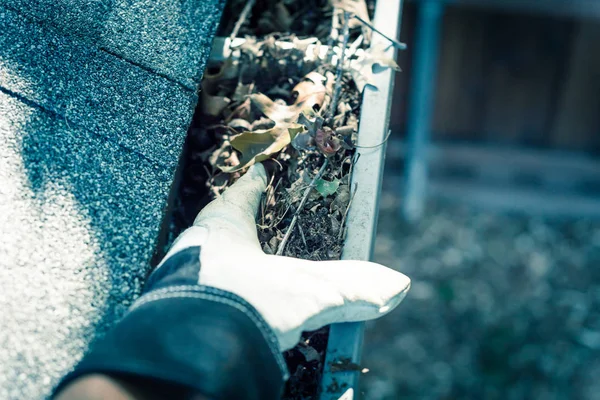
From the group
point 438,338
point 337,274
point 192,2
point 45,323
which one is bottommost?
point 438,338

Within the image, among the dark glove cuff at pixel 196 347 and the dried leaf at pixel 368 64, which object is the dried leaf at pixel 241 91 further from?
the dark glove cuff at pixel 196 347

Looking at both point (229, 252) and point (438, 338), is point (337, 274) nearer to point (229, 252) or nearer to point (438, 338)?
point (229, 252)

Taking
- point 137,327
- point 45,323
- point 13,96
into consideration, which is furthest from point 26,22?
point 137,327

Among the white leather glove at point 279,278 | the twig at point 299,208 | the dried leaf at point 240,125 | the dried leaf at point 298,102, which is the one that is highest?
the dried leaf at point 298,102

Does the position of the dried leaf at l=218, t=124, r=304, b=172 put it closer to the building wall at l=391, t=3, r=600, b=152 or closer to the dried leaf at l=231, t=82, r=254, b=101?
the dried leaf at l=231, t=82, r=254, b=101

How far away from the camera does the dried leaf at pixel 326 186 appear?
127 centimetres

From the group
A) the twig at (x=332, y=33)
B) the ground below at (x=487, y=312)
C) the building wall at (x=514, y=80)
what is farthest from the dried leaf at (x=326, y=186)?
the building wall at (x=514, y=80)

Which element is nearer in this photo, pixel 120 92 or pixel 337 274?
pixel 337 274

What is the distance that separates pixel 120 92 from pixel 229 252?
0.49 metres

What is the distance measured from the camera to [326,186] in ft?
4.17

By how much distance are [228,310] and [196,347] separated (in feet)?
0.31

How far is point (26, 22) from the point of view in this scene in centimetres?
131

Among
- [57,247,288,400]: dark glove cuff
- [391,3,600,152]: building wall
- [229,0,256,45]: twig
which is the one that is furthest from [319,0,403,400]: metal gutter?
[391,3,600,152]: building wall

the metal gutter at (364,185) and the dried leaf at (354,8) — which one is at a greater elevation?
the dried leaf at (354,8)
